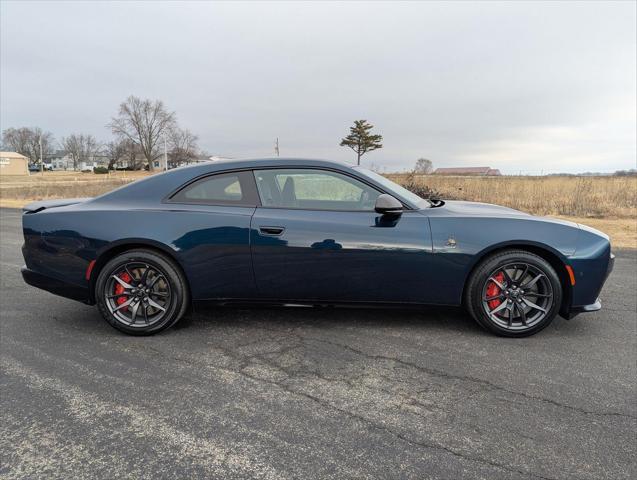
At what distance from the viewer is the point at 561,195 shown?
47.5 feet

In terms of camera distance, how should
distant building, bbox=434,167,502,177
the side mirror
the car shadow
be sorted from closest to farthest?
1. the side mirror
2. the car shadow
3. distant building, bbox=434,167,502,177

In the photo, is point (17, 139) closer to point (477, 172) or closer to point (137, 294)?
point (477, 172)

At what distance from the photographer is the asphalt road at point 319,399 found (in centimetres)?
206

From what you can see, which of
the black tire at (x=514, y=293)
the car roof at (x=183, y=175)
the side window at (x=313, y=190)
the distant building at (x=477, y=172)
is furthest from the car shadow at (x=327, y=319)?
the distant building at (x=477, y=172)

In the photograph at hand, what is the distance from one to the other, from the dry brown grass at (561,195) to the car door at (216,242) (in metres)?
12.3

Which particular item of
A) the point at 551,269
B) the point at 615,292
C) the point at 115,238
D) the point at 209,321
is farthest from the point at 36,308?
the point at 615,292

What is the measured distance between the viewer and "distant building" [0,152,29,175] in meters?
83.2

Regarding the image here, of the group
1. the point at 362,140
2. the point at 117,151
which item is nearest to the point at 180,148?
the point at 117,151

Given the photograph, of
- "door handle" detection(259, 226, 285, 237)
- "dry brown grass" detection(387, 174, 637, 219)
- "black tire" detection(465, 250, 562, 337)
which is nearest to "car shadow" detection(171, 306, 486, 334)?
"black tire" detection(465, 250, 562, 337)

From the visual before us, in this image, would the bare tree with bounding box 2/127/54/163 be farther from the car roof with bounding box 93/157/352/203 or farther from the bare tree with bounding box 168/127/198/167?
the car roof with bounding box 93/157/352/203

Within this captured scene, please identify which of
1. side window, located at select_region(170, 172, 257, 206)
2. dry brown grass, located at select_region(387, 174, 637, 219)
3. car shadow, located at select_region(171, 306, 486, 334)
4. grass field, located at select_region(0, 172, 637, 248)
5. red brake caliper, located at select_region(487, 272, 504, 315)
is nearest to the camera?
red brake caliper, located at select_region(487, 272, 504, 315)

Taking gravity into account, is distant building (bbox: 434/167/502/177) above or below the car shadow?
above

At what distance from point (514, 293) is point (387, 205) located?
1235mm

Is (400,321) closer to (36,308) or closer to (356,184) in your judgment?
(356,184)
